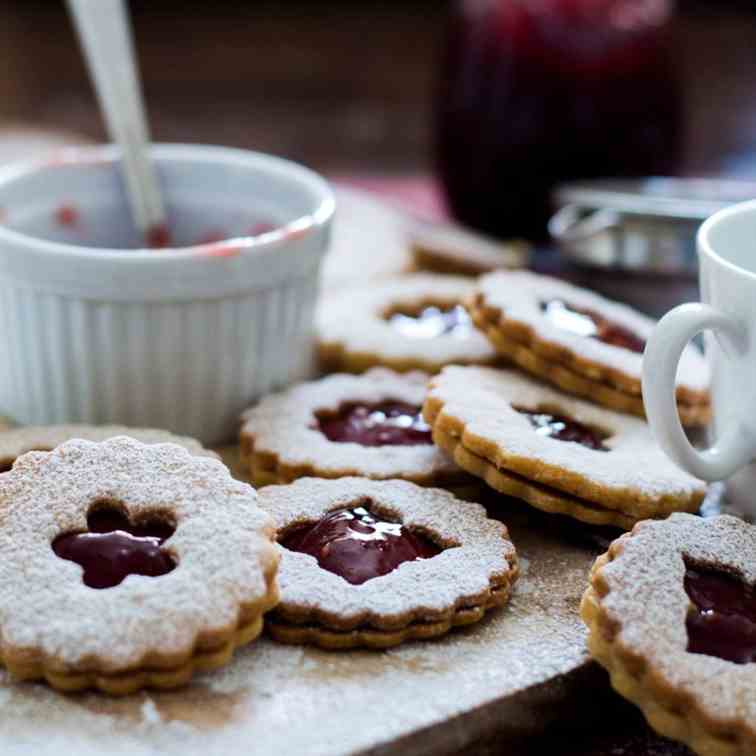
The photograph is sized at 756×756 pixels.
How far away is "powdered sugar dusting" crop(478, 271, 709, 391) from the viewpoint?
105cm

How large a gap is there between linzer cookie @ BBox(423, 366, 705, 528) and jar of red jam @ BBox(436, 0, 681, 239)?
0.65 meters

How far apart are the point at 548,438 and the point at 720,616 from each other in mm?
235

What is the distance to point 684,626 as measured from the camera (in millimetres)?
763

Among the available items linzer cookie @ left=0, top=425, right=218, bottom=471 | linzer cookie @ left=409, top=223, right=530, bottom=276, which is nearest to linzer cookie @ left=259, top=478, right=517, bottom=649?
linzer cookie @ left=0, top=425, right=218, bottom=471

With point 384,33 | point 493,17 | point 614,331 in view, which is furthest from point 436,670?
point 384,33

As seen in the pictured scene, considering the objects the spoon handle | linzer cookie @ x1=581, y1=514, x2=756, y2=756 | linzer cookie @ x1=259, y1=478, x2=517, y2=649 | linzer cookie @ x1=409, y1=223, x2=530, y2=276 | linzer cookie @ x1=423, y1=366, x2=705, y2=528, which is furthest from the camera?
linzer cookie @ x1=409, y1=223, x2=530, y2=276

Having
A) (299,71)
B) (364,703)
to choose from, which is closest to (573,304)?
(364,703)

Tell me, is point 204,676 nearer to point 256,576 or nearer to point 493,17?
point 256,576

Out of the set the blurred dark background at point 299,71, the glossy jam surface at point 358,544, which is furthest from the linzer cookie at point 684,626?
the blurred dark background at point 299,71

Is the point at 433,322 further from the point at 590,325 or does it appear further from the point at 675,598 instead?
the point at 675,598

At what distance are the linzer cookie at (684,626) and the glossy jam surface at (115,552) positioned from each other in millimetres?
290

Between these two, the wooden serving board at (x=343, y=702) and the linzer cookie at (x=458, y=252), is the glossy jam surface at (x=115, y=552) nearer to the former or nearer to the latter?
the wooden serving board at (x=343, y=702)

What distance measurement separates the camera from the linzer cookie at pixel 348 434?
101 centimetres

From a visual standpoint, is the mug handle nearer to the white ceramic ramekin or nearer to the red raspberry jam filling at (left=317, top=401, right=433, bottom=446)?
the red raspberry jam filling at (left=317, top=401, right=433, bottom=446)
